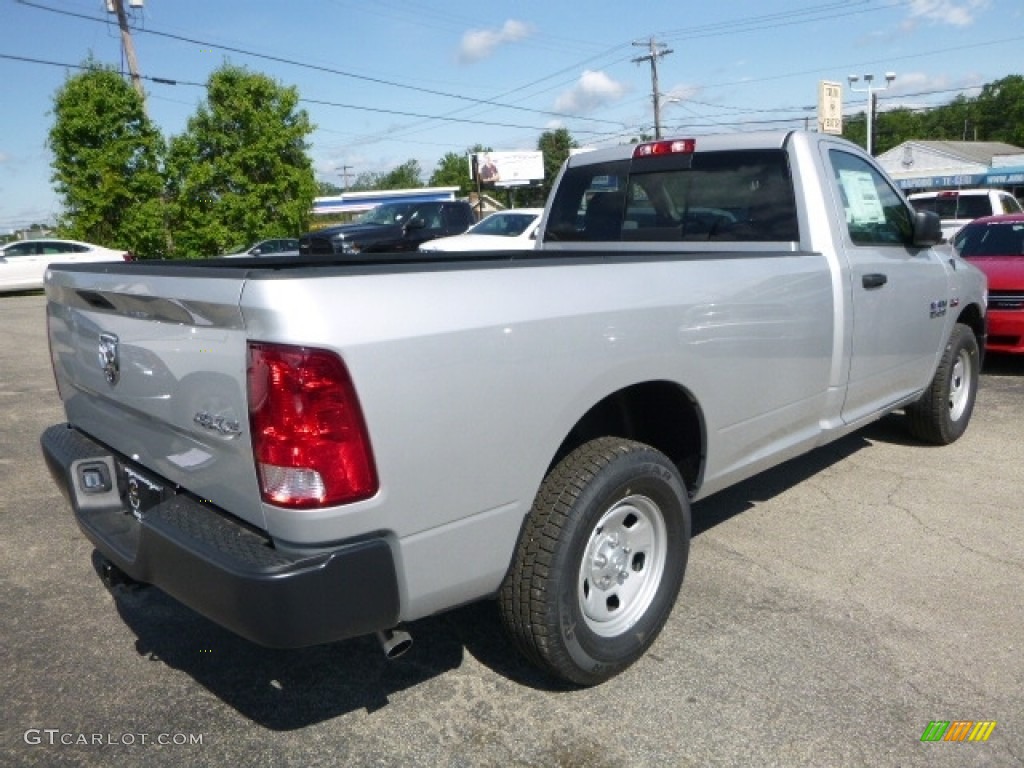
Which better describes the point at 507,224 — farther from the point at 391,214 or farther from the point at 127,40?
the point at 127,40

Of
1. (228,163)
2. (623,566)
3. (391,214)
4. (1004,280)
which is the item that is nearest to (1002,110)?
(228,163)

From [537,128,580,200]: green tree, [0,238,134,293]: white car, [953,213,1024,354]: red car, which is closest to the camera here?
[953,213,1024,354]: red car

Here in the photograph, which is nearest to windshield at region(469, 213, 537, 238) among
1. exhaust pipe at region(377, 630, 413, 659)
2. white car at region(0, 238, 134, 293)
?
white car at region(0, 238, 134, 293)

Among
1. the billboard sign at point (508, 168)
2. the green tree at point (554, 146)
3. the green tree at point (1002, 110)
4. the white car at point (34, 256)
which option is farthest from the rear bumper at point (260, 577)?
the green tree at point (1002, 110)

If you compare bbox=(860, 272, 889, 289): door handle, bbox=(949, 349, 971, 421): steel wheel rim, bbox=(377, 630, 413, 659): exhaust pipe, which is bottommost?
bbox=(949, 349, 971, 421): steel wheel rim

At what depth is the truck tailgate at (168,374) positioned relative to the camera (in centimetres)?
207

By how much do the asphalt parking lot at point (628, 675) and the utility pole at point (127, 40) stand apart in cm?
2330

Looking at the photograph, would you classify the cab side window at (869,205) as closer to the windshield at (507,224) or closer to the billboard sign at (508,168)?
the windshield at (507,224)

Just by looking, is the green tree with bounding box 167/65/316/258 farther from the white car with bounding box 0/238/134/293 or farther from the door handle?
the door handle

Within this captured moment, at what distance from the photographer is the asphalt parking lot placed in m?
2.49

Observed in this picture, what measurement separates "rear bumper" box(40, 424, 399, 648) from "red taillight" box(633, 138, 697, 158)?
303 cm

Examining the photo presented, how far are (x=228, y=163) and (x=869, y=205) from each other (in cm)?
2333

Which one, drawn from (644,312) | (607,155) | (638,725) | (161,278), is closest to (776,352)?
(644,312)
